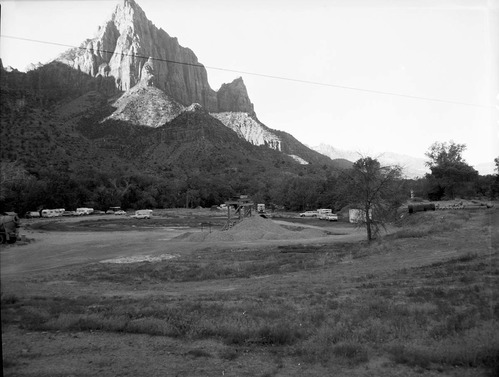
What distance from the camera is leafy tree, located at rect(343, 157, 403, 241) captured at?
1288 inches

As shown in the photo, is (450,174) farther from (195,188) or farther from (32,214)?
(32,214)

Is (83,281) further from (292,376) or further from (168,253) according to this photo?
(292,376)

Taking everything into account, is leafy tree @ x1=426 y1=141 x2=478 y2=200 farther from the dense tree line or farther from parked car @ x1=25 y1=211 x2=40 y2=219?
parked car @ x1=25 y1=211 x2=40 y2=219

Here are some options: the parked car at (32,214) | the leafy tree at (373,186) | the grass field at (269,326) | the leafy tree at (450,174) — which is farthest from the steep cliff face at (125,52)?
the grass field at (269,326)

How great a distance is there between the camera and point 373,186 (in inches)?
1296

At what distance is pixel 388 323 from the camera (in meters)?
9.17

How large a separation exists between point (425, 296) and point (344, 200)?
22846 mm

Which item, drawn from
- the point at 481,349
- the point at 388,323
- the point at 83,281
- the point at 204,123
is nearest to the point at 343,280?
the point at 388,323

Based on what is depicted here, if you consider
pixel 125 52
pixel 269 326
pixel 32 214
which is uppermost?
pixel 125 52

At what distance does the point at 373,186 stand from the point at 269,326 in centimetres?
2617

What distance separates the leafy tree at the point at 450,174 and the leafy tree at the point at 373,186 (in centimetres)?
5894

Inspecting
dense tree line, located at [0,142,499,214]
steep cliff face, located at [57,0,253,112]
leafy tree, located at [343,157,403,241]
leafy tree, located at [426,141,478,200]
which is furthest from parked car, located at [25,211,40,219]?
steep cliff face, located at [57,0,253,112]

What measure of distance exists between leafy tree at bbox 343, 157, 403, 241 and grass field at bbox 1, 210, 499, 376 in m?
14.4

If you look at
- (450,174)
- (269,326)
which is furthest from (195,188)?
(269,326)
